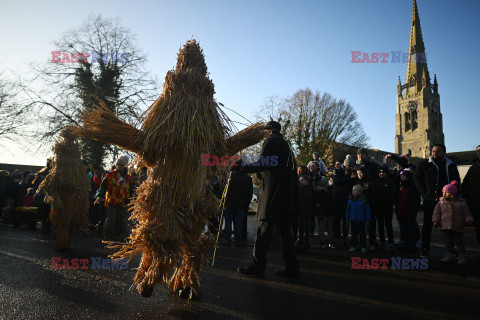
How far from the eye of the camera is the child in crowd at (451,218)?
547 cm

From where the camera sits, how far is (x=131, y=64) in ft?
78.9

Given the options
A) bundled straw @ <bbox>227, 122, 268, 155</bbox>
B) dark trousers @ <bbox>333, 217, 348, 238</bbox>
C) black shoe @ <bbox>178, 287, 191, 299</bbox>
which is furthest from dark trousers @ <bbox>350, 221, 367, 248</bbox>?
black shoe @ <bbox>178, 287, 191, 299</bbox>

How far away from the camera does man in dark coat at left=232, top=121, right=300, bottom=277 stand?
4.38 meters

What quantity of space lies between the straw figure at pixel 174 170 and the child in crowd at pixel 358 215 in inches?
162

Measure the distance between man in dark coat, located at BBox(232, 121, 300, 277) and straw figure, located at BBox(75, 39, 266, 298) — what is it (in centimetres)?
91

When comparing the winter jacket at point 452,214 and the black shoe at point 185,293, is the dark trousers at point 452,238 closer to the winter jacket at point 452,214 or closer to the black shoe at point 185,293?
the winter jacket at point 452,214

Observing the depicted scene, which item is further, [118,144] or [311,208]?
[311,208]

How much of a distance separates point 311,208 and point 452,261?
9.50 ft

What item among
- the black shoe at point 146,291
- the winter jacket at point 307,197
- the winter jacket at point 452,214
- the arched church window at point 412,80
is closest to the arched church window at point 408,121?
the arched church window at point 412,80

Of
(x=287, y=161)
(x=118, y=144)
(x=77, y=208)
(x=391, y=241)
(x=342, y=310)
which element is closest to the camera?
(x=342, y=310)

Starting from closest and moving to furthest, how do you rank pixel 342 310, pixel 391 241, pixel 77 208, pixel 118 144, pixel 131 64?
pixel 342 310 → pixel 118 144 → pixel 77 208 → pixel 391 241 → pixel 131 64

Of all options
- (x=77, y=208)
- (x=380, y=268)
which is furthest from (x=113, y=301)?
(x=380, y=268)

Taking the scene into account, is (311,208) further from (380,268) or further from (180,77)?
(180,77)

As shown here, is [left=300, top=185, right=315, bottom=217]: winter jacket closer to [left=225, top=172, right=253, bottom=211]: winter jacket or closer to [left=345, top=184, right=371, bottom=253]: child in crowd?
[left=345, top=184, right=371, bottom=253]: child in crowd
